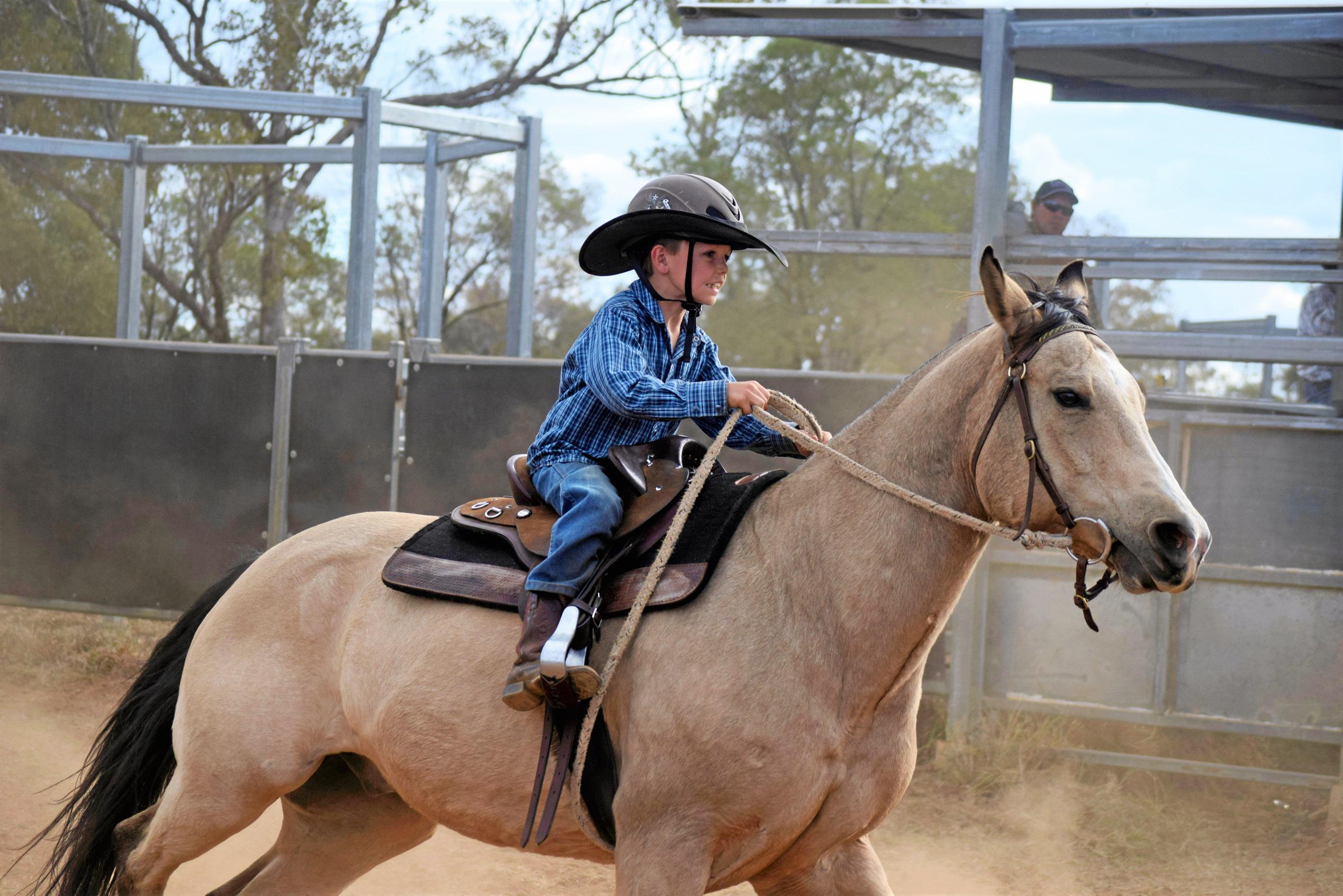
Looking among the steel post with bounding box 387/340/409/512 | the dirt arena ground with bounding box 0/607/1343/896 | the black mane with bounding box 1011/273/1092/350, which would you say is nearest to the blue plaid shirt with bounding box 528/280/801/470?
the black mane with bounding box 1011/273/1092/350

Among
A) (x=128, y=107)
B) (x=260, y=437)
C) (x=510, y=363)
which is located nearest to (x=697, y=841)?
(x=510, y=363)

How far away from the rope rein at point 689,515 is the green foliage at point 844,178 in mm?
23847

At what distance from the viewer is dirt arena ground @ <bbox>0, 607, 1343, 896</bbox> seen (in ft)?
17.1

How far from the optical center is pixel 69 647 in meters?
8.33

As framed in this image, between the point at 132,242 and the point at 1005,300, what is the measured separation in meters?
10.6

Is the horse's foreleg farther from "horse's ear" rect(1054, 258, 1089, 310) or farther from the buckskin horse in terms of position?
"horse's ear" rect(1054, 258, 1089, 310)

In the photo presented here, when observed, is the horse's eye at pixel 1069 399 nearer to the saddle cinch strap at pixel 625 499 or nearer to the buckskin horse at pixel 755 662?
the buckskin horse at pixel 755 662

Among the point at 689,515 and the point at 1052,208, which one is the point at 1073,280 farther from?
the point at 1052,208

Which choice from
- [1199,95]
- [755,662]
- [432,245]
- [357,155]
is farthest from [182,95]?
[755,662]

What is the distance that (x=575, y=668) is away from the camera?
2.76 m

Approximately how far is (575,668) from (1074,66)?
6.07 metres

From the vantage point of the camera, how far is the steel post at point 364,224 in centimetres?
798

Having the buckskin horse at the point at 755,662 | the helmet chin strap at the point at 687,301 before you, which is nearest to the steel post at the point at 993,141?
the helmet chin strap at the point at 687,301

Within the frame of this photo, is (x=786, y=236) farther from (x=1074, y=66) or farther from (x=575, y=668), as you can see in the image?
(x=575, y=668)
